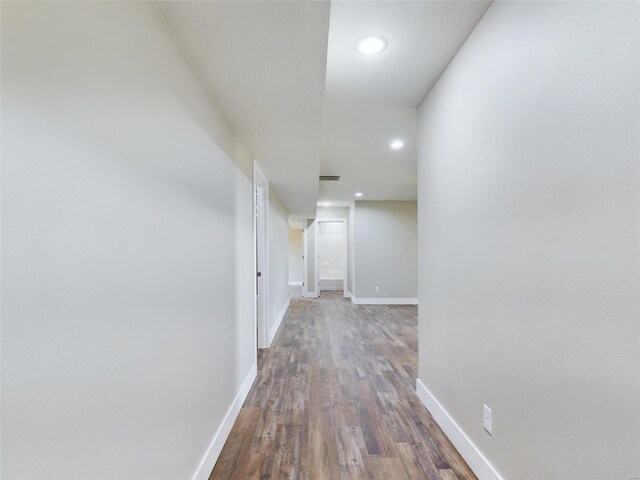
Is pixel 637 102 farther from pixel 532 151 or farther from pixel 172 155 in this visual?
pixel 172 155

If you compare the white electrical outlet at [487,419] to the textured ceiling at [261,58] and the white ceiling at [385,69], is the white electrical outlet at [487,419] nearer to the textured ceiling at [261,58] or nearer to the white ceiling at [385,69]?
the textured ceiling at [261,58]

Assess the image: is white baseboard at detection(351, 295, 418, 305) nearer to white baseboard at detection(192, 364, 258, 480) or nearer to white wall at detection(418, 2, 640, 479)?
white baseboard at detection(192, 364, 258, 480)

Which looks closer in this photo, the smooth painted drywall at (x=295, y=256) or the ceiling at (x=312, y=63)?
the ceiling at (x=312, y=63)

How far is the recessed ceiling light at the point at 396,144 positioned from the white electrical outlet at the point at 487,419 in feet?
8.62

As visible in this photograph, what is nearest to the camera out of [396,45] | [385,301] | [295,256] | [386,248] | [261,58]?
[261,58]

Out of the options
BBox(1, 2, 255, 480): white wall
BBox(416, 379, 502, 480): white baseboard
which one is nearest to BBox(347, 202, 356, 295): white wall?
BBox(416, 379, 502, 480): white baseboard

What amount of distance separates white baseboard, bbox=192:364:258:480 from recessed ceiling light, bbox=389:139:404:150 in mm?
2772

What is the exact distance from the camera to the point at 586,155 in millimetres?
950

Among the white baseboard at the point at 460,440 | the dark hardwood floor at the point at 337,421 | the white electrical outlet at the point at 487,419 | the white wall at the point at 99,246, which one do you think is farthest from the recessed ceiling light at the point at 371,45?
the dark hardwood floor at the point at 337,421

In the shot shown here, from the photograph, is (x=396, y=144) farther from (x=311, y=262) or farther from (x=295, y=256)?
(x=295, y=256)

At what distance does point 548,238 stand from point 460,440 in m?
1.34

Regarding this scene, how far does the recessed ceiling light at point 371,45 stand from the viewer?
169 centimetres

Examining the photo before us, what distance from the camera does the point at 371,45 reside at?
175 centimetres

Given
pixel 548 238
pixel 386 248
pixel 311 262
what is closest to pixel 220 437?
pixel 548 238
